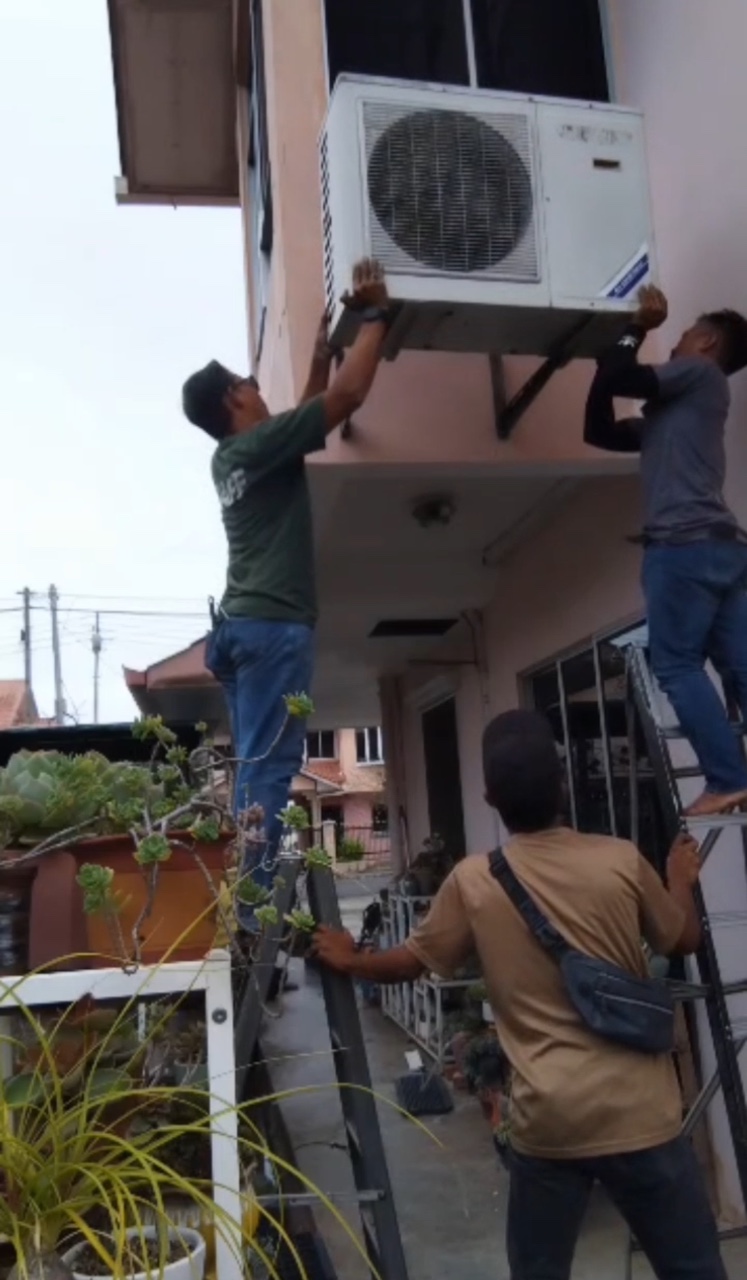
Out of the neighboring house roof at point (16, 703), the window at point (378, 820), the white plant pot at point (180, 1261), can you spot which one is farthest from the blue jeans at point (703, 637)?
the window at point (378, 820)

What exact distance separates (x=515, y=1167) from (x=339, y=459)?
7.86ft

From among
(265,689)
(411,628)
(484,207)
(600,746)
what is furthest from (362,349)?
(411,628)

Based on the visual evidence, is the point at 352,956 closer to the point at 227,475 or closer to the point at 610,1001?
the point at 610,1001

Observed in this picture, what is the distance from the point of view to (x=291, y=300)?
3885 millimetres

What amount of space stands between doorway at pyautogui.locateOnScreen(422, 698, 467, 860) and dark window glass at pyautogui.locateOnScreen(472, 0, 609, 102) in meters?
4.89

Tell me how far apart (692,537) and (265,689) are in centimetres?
123

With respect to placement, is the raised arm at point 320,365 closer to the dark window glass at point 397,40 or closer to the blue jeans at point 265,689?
the blue jeans at point 265,689

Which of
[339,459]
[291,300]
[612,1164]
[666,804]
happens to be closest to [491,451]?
[339,459]

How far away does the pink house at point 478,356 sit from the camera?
12.6ft

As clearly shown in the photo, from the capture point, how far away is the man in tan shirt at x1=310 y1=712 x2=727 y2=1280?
2.03 metres

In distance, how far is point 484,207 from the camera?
10.5 feet

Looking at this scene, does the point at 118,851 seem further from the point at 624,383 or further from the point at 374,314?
the point at 624,383

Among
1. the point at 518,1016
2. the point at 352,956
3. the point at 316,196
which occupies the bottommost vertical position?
the point at 518,1016

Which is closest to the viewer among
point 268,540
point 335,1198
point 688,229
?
point 335,1198
